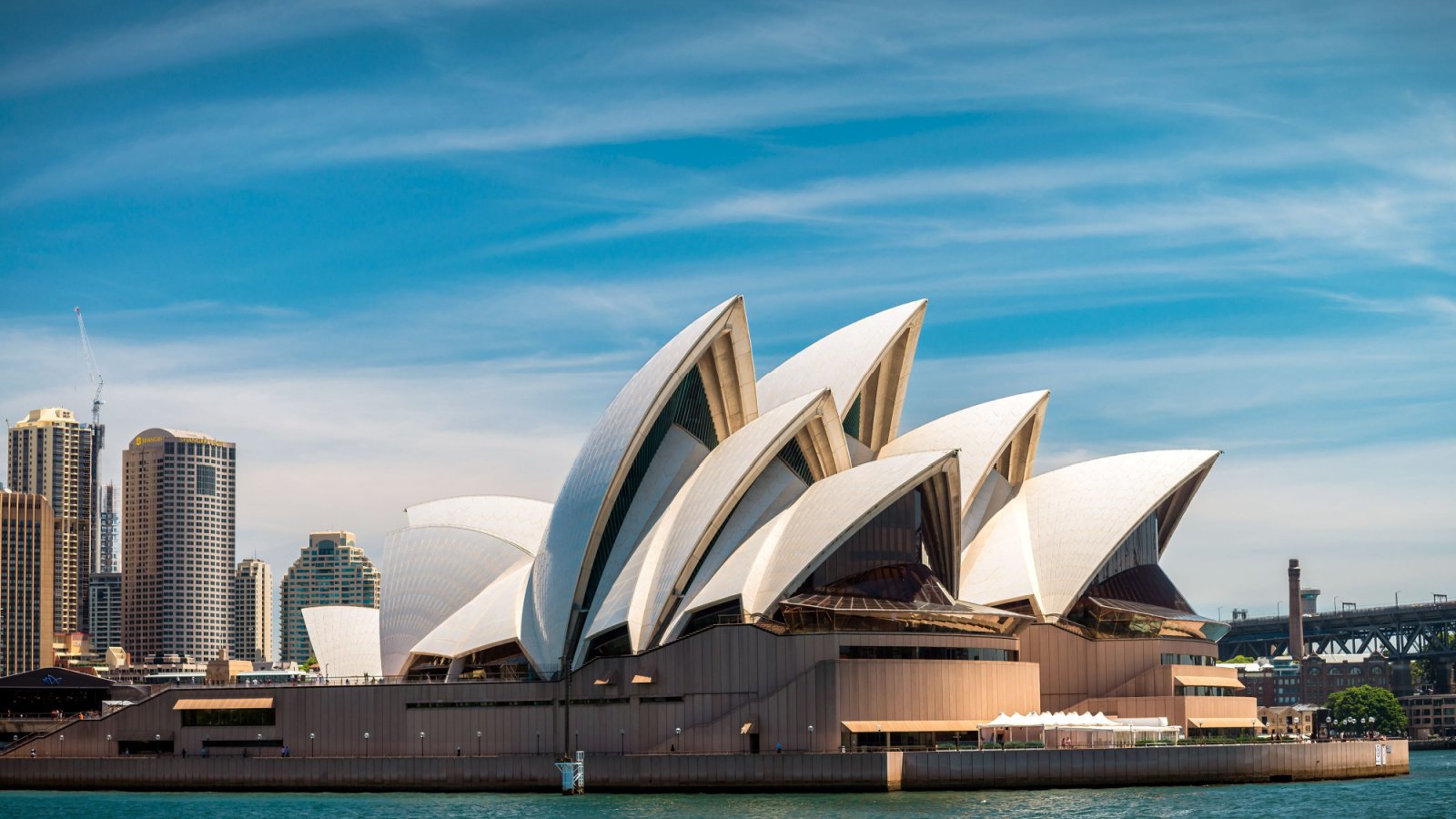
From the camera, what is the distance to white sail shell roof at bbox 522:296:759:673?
72500mm

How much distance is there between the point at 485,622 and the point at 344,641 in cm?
1821

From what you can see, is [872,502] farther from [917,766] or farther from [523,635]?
[523,635]

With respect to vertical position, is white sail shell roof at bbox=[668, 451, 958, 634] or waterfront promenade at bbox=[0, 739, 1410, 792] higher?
white sail shell roof at bbox=[668, 451, 958, 634]

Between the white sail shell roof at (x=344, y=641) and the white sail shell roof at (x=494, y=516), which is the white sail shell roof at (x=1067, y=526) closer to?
the white sail shell roof at (x=494, y=516)

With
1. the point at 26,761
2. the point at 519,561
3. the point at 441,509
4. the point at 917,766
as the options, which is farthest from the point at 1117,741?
the point at 26,761

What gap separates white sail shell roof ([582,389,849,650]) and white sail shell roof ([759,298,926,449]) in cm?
498

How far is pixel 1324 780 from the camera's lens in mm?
70438

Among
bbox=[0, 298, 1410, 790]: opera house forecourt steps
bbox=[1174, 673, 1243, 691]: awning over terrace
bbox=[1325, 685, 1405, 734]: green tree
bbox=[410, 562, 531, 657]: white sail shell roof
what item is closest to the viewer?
bbox=[0, 298, 1410, 790]: opera house forecourt steps

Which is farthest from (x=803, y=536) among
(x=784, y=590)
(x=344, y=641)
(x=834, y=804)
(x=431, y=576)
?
(x=344, y=641)

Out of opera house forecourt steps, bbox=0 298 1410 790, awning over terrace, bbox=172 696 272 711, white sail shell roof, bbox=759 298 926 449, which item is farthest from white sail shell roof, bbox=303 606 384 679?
white sail shell roof, bbox=759 298 926 449

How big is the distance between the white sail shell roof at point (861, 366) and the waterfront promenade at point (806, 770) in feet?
61.3

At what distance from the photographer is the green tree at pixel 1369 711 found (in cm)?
18062

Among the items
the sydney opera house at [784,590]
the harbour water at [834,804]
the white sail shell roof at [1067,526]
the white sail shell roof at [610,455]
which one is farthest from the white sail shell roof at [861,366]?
the harbour water at [834,804]

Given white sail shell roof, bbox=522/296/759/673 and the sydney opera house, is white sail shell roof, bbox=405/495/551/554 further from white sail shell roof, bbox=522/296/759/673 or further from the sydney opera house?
white sail shell roof, bbox=522/296/759/673
